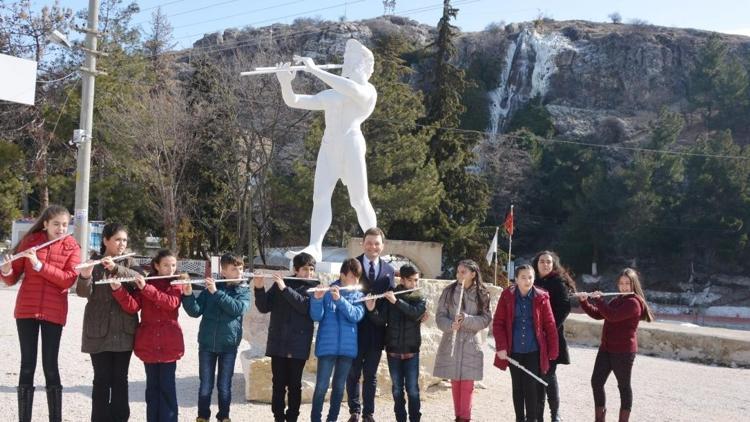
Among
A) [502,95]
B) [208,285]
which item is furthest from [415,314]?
[502,95]

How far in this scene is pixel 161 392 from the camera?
16.1ft

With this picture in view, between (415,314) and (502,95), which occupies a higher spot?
(502,95)

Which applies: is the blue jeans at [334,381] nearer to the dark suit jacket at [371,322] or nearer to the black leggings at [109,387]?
the dark suit jacket at [371,322]

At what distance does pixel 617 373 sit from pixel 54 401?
14.1 ft

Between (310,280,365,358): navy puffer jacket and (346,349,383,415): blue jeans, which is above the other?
(310,280,365,358): navy puffer jacket

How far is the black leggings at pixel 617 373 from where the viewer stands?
5863 millimetres

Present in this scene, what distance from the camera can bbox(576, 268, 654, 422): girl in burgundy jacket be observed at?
5.86 m

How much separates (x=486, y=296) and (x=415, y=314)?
642 millimetres

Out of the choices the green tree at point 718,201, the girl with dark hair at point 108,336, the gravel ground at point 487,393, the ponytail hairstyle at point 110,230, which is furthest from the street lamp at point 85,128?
the green tree at point 718,201

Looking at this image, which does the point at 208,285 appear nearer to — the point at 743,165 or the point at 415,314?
the point at 415,314

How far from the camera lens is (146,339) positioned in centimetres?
482

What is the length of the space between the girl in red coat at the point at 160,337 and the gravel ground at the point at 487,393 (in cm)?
114

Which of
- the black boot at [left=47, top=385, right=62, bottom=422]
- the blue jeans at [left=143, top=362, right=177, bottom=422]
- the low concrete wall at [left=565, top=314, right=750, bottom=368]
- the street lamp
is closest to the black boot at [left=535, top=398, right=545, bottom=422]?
the blue jeans at [left=143, top=362, right=177, bottom=422]

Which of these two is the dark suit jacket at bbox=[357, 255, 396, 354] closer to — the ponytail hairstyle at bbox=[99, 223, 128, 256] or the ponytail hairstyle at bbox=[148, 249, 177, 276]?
the ponytail hairstyle at bbox=[148, 249, 177, 276]
